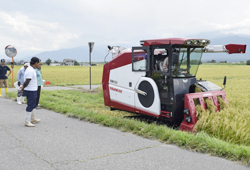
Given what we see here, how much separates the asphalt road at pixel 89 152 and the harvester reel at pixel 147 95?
1583 millimetres

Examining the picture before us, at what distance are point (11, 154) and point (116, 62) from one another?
15.9ft

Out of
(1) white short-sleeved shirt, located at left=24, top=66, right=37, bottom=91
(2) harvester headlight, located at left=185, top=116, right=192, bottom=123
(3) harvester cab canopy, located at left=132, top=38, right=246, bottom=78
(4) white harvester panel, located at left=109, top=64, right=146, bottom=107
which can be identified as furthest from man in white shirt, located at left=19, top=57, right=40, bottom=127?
(2) harvester headlight, located at left=185, top=116, right=192, bottom=123

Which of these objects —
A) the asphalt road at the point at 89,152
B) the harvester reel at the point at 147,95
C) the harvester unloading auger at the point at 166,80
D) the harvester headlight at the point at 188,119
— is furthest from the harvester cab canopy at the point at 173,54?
the asphalt road at the point at 89,152

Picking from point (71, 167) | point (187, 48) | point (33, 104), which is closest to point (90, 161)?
point (71, 167)

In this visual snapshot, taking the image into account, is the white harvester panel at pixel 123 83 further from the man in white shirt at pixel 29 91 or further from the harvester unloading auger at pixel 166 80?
the man in white shirt at pixel 29 91

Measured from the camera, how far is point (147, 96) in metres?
7.43

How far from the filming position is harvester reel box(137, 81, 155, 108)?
24.0 ft

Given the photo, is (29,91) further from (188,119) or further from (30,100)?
(188,119)

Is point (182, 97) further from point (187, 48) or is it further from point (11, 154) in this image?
point (11, 154)

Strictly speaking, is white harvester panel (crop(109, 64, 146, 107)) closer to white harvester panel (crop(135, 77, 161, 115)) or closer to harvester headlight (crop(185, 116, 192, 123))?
white harvester panel (crop(135, 77, 161, 115))

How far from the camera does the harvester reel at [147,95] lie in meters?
7.30

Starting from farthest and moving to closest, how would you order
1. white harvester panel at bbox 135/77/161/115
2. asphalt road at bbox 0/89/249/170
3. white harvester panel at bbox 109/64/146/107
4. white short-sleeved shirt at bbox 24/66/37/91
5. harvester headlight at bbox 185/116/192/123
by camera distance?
1. white harvester panel at bbox 109/64/146/107
2. white harvester panel at bbox 135/77/161/115
3. white short-sleeved shirt at bbox 24/66/37/91
4. harvester headlight at bbox 185/116/192/123
5. asphalt road at bbox 0/89/249/170

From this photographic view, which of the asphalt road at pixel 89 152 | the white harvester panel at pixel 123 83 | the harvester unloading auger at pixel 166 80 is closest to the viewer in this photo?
the asphalt road at pixel 89 152

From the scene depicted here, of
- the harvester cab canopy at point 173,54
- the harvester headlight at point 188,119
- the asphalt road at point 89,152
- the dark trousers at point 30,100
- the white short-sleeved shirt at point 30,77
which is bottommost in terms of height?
the asphalt road at point 89,152
